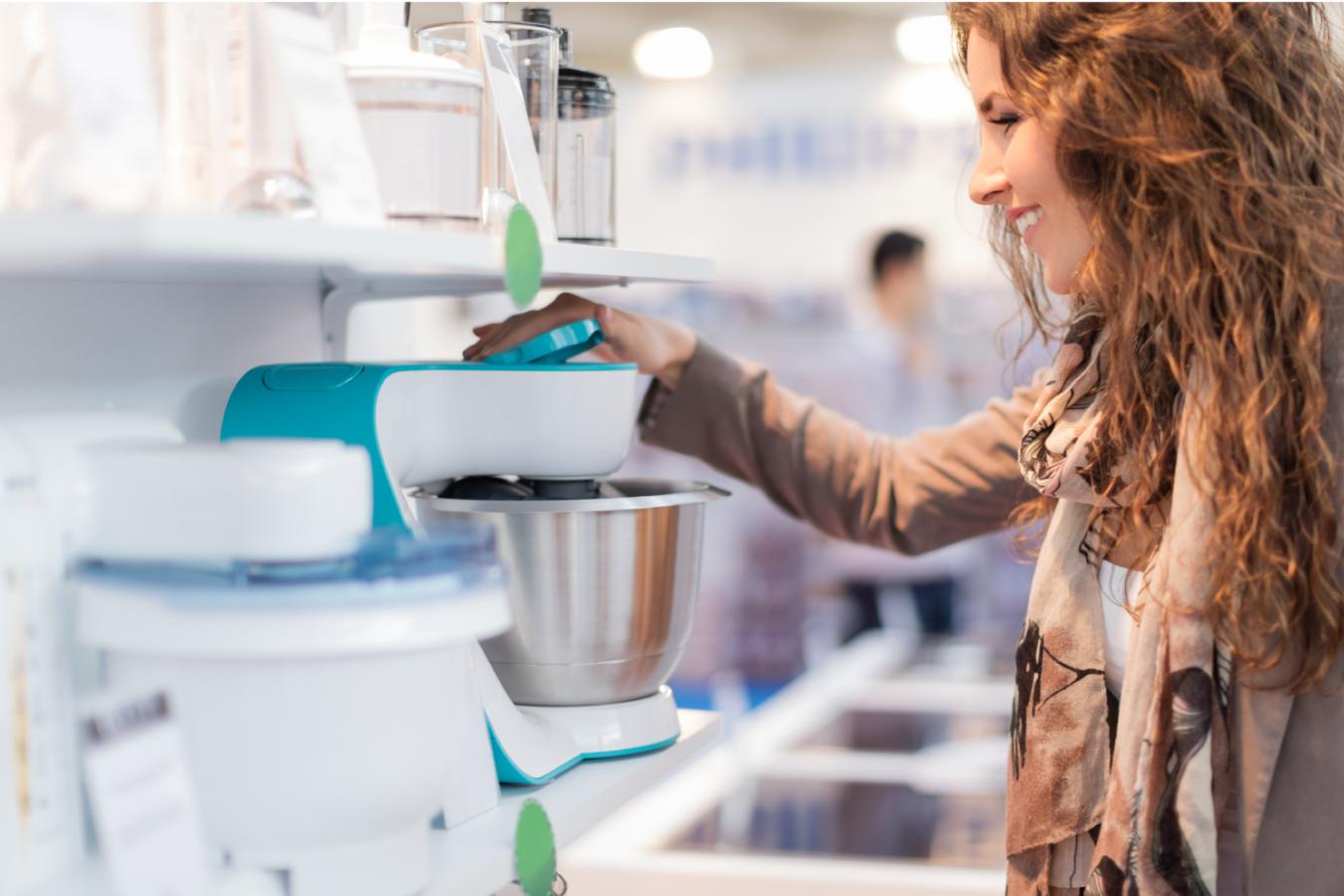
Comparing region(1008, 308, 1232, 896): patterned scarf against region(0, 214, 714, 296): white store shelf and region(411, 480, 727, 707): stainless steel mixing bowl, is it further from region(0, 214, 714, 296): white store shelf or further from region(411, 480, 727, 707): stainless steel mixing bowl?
region(0, 214, 714, 296): white store shelf

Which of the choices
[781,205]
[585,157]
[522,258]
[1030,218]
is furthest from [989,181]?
[781,205]

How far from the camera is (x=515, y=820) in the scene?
882 mm

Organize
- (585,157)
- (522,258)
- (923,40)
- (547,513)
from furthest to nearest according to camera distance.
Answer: (923,40), (585,157), (547,513), (522,258)

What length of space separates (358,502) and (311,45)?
0.82 ft

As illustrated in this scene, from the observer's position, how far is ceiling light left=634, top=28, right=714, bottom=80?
4.68m

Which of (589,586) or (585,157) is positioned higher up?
(585,157)

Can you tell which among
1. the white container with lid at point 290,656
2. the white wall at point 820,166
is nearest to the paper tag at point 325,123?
the white container with lid at point 290,656

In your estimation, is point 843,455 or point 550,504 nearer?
point 550,504

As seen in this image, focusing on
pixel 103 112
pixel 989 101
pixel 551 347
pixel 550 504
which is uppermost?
pixel 989 101

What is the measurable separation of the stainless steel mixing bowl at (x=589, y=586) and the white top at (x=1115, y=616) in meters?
0.39

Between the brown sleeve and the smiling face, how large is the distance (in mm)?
327

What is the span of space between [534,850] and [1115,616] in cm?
61

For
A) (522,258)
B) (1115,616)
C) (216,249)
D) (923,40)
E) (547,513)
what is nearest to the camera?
(216,249)

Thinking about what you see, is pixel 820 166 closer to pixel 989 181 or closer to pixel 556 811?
pixel 989 181
